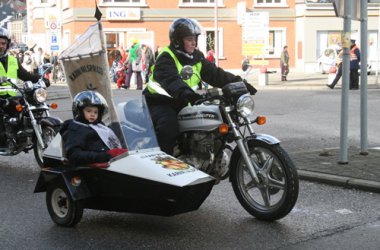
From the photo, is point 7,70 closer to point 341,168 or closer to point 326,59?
point 341,168

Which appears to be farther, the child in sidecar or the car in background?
the car in background

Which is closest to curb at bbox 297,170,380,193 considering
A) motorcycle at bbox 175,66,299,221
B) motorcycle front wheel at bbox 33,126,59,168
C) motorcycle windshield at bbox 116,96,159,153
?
motorcycle at bbox 175,66,299,221

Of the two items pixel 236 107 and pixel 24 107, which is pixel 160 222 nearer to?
pixel 236 107

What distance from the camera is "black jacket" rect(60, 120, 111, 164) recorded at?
16.5 ft

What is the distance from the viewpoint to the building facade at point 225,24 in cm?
3672

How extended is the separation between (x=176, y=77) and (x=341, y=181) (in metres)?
2.41

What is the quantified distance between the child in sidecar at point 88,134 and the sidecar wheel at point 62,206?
0.32 metres

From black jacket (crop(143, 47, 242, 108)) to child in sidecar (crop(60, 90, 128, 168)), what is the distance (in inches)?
22.7

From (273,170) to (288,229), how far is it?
51 cm

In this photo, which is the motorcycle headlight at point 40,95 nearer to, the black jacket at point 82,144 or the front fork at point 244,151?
the black jacket at point 82,144

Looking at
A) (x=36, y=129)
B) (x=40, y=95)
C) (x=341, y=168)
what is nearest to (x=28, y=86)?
(x=40, y=95)

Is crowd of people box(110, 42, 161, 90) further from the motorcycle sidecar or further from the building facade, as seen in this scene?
the motorcycle sidecar

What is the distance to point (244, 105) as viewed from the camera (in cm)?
514

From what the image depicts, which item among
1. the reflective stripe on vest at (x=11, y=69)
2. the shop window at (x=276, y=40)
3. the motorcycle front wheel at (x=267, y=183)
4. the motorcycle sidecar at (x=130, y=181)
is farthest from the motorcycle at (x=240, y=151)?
the shop window at (x=276, y=40)
